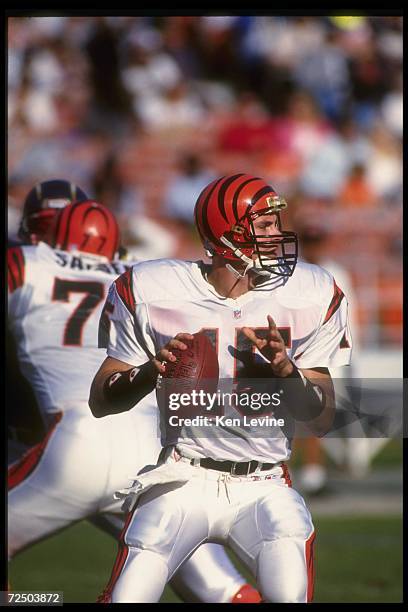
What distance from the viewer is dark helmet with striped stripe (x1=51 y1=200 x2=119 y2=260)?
342cm

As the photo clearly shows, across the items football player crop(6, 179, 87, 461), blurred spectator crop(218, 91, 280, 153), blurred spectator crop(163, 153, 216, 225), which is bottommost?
football player crop(6, 179, 87, 461)

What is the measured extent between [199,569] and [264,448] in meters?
0.55

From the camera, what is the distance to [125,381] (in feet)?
8.29

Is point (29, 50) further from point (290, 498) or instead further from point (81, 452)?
point (290, 498)

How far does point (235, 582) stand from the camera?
2.97 metres

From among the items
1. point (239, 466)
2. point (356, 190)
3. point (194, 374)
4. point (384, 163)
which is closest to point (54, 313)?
point (194, 374)

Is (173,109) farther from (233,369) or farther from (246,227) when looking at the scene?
(233,369)

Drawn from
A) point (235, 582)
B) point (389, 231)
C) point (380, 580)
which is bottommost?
point (380, 580)

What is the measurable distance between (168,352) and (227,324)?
0.24 m

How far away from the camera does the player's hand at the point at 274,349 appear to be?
2.45 metres

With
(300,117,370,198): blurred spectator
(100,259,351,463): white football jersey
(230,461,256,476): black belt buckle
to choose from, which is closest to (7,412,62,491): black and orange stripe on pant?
(100,259,351,463): white football jersey

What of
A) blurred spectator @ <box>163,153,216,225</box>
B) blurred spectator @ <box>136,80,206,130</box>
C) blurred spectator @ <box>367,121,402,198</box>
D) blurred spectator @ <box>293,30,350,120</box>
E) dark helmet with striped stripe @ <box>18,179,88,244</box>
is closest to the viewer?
dark helmet with striped stripe @ <box>18,179,88,244</box>

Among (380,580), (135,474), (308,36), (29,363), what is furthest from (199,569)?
(308,36)

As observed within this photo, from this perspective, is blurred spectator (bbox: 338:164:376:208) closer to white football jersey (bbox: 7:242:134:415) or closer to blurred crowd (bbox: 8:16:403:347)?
blurred crowd (bbox: 8:16:403:347)
